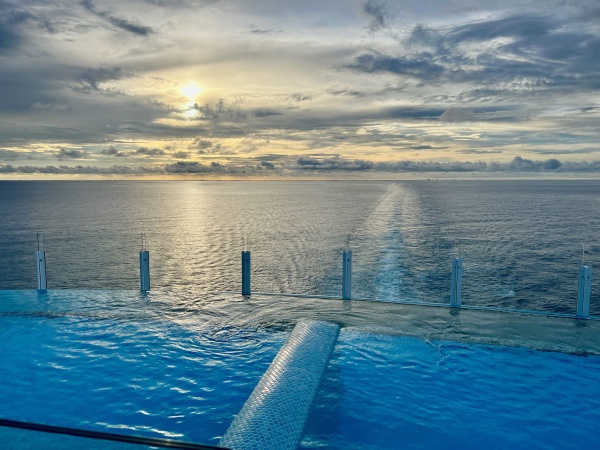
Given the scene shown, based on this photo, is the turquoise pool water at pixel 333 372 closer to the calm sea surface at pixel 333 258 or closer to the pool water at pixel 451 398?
the pool water at pixel 451 398

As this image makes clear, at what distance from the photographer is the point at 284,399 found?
6.61m

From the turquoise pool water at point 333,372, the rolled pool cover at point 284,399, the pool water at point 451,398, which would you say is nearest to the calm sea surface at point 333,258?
the turquoise pool water at point 333,372

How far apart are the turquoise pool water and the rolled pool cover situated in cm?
52

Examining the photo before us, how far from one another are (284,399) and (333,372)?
235 cm

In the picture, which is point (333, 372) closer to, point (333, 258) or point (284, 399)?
point (284, 399)

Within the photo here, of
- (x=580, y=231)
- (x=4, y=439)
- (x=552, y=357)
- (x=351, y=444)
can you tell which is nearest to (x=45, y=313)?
(x=4, y=439)

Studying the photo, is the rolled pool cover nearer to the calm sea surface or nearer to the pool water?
the pool water

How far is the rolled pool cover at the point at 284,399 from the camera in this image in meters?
5.68

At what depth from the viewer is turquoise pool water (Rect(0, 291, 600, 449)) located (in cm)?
687

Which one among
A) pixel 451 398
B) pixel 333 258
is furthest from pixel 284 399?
pixel 333 258

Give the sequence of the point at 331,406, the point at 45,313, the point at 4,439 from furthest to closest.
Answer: the point at 45,313 < the point at 331,406 < the point at 4,439

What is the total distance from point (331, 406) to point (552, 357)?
5.04m

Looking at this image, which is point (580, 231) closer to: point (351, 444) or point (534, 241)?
point (534, 241)

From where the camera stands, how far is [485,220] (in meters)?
62.7
